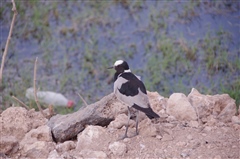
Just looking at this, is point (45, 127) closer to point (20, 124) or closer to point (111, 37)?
point (20, 124)

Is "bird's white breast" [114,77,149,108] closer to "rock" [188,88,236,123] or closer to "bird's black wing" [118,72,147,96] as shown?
"bird's black wing" [118,72,147,96]

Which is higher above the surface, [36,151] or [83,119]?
[83,119]

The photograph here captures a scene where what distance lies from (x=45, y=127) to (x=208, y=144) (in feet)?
3.50

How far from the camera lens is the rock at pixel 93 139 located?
3.53m

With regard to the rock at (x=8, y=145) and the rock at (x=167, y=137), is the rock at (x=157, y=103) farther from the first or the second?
the rock at (x=8, y=145)

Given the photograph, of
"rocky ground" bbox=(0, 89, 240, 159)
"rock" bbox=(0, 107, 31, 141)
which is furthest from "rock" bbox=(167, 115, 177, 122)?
"rock" bbox=(0, 107, 31, 141)

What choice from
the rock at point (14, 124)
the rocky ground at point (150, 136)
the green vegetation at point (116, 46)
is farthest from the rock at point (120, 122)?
the green vegetation at point (116, 46)

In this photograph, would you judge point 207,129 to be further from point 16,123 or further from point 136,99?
point 16,123

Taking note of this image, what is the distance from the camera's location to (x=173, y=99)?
400 cm

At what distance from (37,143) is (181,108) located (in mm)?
1062

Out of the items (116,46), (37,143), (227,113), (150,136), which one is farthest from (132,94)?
(116,46)

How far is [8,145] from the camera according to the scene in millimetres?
3438

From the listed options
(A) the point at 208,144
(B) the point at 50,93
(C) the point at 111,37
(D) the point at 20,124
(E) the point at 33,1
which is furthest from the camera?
(E) the point at 33,1

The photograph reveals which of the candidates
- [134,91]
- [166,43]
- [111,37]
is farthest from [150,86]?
[134,91]
